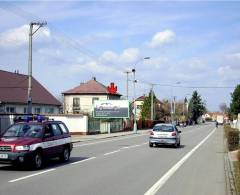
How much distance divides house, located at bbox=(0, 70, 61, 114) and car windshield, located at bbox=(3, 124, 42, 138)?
3638 cm

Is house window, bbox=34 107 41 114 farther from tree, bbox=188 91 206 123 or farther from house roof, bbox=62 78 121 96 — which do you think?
tree, bbox=188 91 206 123

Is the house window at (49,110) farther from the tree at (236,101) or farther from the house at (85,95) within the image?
the tree at (236,101)

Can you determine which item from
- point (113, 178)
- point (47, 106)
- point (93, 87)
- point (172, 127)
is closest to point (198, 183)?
point (113, 178)

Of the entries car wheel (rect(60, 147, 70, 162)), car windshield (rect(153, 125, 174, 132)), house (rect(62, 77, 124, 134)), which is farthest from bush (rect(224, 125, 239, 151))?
house (rect(62, 77, 124, 134))

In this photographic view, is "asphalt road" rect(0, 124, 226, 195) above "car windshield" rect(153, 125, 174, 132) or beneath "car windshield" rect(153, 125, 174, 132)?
beneath

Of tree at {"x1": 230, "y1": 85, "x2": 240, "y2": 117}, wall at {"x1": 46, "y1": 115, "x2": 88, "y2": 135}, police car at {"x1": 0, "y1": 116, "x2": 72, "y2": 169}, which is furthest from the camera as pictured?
tree at {"x1": 230, "y1": 85, "x2": 240, "y2": 117}

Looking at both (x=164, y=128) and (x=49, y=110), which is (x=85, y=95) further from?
(x=164, y=128)

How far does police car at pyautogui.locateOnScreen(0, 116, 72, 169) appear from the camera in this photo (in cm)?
1543

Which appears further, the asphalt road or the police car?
the police car

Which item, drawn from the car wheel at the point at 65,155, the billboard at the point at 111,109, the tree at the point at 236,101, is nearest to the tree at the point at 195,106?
the tree at the point at 236,101

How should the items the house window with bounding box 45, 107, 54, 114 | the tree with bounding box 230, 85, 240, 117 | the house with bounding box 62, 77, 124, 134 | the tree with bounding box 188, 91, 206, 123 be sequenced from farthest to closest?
the tree with bounding box 188, 91, 206, 123, the tree with bounding box 230, 85, 240, 117, the house with bounding box 62, 77, 124, 134, the house window with bounding box 45, 107, 54, 114

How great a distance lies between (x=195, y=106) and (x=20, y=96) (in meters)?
126

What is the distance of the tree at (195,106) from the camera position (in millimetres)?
178950

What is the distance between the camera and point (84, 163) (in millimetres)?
18359
